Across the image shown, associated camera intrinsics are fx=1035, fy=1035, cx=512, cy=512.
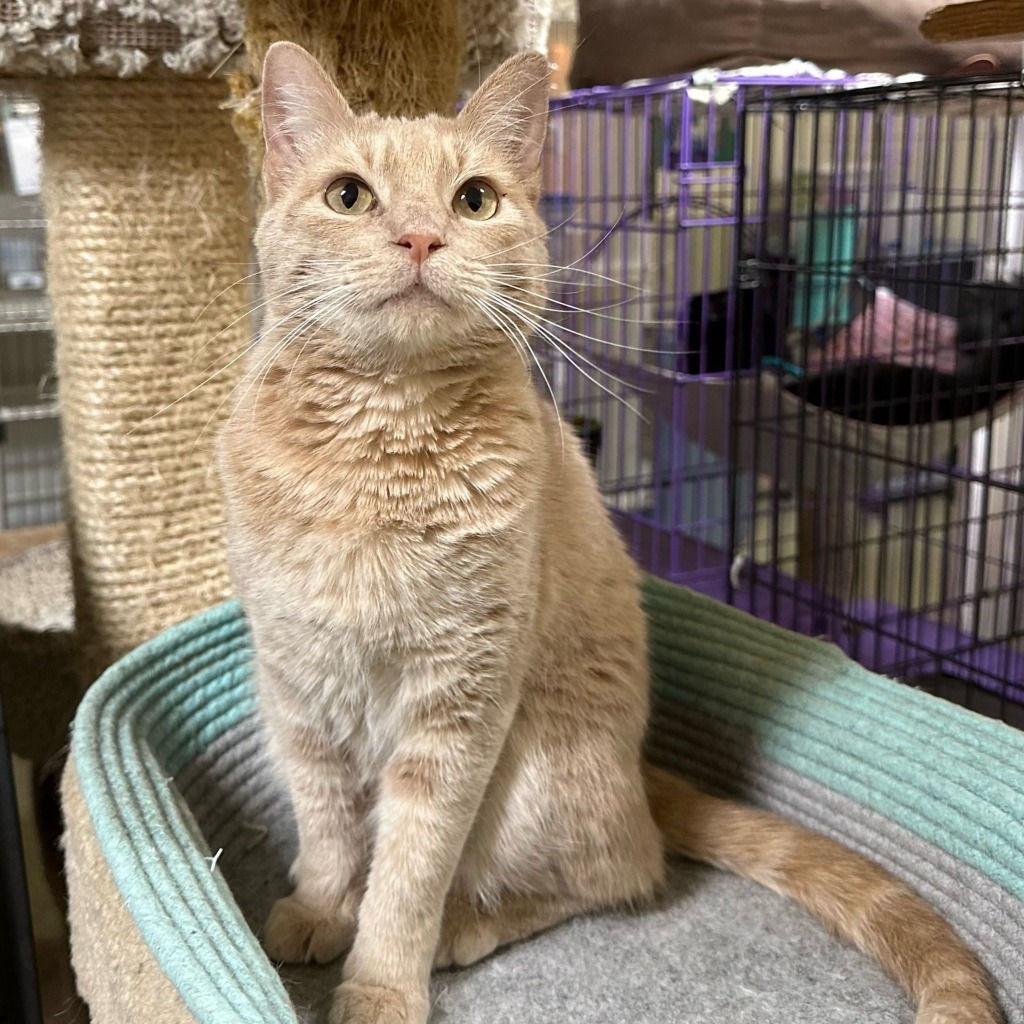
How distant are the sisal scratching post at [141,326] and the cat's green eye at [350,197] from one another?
1.82 feet

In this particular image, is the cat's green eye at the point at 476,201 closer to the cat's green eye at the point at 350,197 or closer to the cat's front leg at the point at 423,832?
the cat's green eye at the point at 350,197

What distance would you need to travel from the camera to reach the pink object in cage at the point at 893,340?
1.85m

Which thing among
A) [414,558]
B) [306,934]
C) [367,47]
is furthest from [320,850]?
[367,47]

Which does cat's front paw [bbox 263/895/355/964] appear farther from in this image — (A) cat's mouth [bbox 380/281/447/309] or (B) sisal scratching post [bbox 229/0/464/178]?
(B) sisal scratching post [bbox 229/0/464/178]

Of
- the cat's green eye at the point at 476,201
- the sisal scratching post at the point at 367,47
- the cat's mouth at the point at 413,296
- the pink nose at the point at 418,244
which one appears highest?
the sisal scratching post at the point at 367,47

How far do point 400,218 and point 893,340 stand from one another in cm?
127

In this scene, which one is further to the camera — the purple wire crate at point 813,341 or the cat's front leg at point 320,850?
the purple wire crate at point 813,341

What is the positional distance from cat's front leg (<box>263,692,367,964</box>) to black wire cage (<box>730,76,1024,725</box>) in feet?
2.93

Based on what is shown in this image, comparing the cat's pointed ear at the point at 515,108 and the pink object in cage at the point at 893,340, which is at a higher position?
the cat's pointed ear at the point at 515,108

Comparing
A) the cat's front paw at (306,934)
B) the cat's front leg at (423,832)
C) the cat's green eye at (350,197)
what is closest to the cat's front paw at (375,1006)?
the cat's front leg at (423,832)

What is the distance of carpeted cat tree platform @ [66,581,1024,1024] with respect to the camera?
34.3 inches

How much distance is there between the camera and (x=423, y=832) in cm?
93

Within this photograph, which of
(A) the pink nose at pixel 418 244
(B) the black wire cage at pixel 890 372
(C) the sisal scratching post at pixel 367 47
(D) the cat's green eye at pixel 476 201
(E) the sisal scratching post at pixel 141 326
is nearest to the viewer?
(A) the pink nose at pixel 418 244

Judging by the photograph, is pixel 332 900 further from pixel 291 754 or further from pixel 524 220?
pixel 524 220
